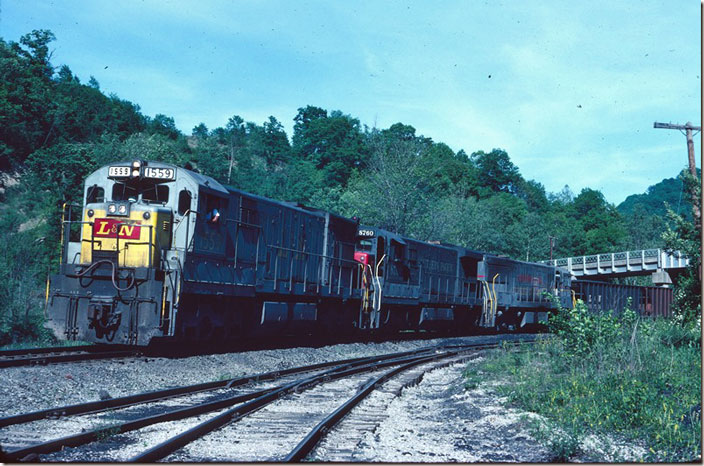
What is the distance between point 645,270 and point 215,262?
153 ft

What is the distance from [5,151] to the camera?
48.4 meters

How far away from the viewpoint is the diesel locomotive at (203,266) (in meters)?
14.1

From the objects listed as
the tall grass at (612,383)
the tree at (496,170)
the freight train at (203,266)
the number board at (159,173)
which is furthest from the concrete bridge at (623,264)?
the tree at (496,170)

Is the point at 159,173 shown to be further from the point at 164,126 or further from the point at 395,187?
the point at 164,126

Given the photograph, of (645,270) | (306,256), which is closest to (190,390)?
(306,256)

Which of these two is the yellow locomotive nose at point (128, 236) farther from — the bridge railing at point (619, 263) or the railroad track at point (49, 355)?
the bridge railing at point (619, 263)

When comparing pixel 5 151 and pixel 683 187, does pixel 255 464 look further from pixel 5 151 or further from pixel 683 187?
pixel 5 151

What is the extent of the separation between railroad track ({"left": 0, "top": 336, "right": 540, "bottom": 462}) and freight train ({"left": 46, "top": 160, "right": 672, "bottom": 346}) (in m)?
2.98

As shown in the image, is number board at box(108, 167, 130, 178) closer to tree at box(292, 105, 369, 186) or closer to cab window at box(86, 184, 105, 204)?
cab window at box(86, 184, 105, 204)

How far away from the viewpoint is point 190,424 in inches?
335

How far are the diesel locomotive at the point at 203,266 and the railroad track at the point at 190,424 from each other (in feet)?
10.0

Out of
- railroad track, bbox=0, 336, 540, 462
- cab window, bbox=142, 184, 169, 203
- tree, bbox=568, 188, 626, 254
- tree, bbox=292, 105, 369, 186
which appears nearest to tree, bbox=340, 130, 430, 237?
tree, bbox=292, 105, 369, 186

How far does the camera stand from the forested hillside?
105 feet

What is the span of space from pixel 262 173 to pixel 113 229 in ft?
227
